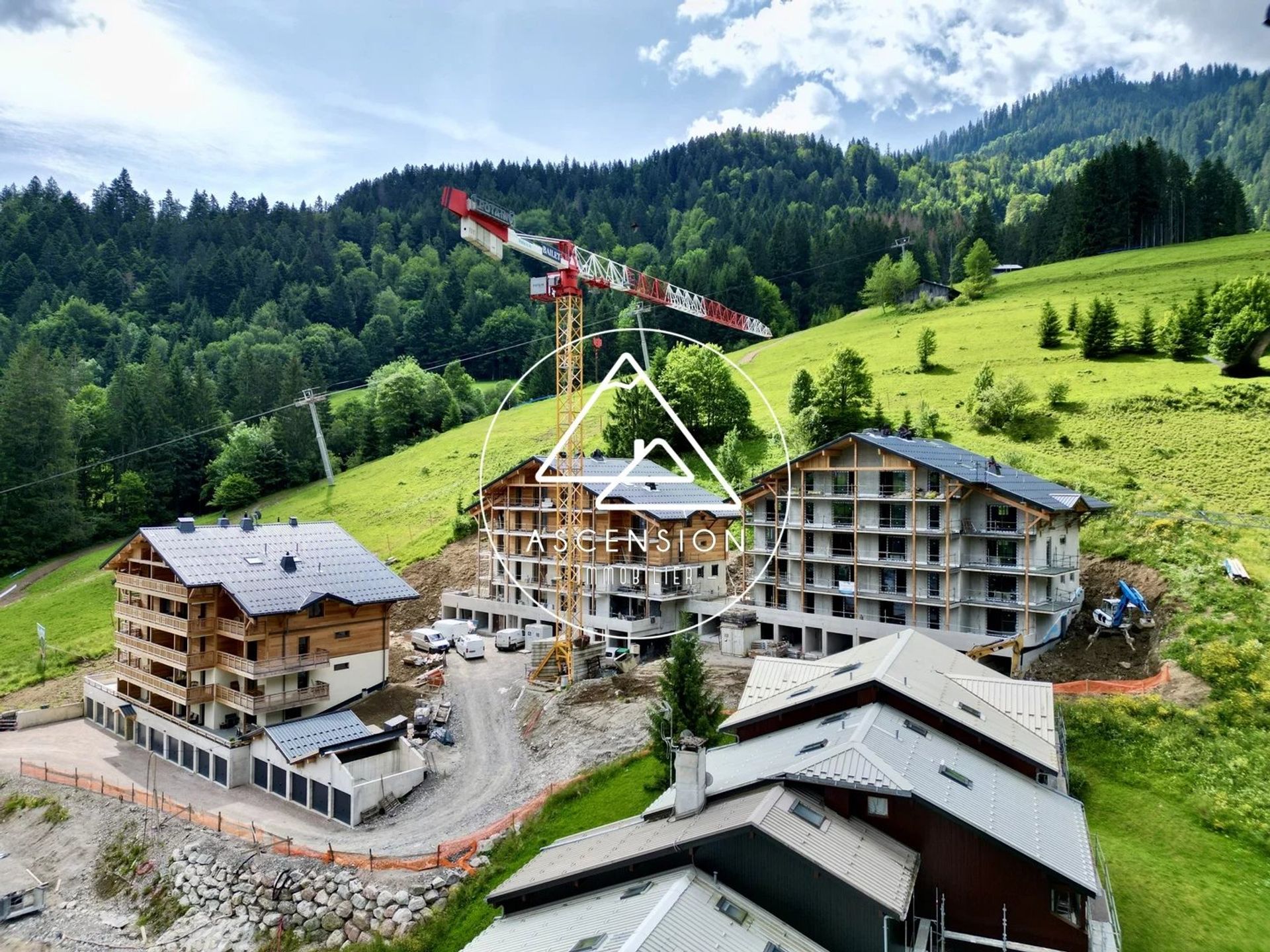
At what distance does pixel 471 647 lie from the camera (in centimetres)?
5366

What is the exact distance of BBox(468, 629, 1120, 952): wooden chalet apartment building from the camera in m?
19.0

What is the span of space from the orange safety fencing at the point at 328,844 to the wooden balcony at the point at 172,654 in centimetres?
613

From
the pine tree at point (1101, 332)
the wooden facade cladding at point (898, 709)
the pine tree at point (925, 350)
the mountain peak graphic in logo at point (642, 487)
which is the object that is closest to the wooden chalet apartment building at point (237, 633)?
the mountain peak graphic in logo at point (642, 487)

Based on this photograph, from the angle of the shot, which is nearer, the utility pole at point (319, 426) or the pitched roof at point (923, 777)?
the pitched roof at point (923, 777)

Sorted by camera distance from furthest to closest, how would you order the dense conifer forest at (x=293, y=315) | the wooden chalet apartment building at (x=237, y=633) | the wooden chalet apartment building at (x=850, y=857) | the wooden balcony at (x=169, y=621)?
the dense conifer forest at (x=293, y=315) < the wooden balcony at (x=169, y=621) < the wooden chalet apartment building at (x=237, y=633) < the wooden chalet apartment building at (x=850, y=857)

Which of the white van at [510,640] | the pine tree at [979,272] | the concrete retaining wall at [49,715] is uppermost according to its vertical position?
the pine tree at [979,272]

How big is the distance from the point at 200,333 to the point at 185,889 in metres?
152

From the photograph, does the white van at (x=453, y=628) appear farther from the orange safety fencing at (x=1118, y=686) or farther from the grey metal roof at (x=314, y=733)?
the orange safety fencing at (x=1118, y=686)

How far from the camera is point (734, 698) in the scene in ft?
134

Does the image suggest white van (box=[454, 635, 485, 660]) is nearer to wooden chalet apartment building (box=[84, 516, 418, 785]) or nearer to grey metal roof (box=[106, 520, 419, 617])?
wooden chalet apartment building (box=[84, 516, 418, 785])

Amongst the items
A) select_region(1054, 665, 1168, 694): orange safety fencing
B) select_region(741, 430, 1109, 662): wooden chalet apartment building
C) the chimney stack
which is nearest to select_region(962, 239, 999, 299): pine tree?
select_region(741, 430, 1109, 662): wooden chalet apartment building

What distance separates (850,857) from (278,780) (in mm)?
28206

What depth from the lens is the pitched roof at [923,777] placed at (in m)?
20.7

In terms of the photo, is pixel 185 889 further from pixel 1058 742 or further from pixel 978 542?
pixel 978 542
